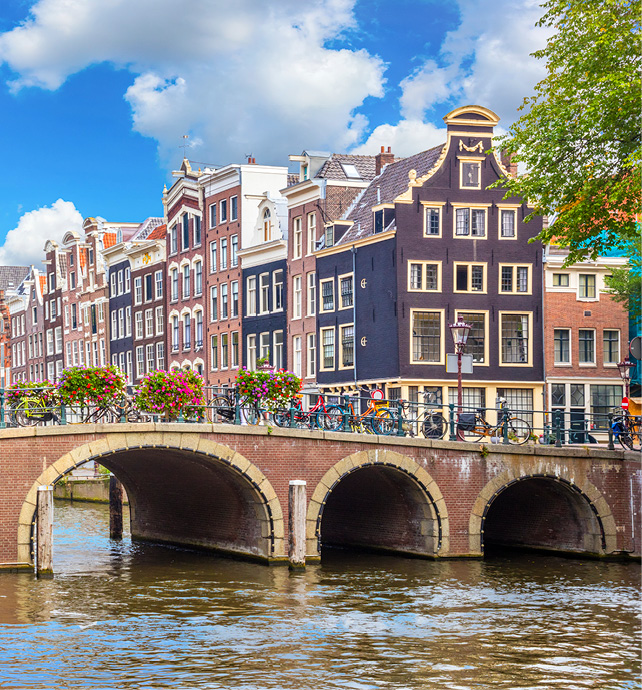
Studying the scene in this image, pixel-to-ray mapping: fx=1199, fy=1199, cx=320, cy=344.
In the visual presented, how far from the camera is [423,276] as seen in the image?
44.6 m

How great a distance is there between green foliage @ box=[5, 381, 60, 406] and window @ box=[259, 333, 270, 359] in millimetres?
25352

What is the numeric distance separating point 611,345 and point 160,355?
86.7 feet

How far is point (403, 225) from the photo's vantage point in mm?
44531

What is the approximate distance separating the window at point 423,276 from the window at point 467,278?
2.47 feet

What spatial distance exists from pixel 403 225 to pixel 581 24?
15833 millimetres

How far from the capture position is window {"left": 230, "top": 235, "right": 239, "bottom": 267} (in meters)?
56.2

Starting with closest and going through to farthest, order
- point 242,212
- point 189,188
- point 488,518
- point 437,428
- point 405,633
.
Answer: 1. point 405,633
2. point 437,428
3. point 488,518
4. point 242,212
5. point 189,188

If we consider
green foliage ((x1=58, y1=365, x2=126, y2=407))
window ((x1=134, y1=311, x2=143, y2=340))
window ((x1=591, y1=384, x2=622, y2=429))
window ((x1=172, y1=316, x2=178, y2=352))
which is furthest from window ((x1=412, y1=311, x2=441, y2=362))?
window ((x1=134, y1=311, x2=143, y2=340))

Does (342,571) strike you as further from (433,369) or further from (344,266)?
(344,266)

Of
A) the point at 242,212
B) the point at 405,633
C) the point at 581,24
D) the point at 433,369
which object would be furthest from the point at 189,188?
the point at 405,633

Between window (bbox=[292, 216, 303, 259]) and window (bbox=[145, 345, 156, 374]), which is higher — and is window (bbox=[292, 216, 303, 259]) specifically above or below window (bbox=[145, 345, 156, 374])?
above

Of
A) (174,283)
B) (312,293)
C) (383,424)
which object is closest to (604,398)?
(312,293)

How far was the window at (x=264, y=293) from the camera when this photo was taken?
2121 inches

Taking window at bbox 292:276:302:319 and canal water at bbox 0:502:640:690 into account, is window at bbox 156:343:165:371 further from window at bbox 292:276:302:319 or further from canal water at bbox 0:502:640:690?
canal water at bbox 0:502:640:690
